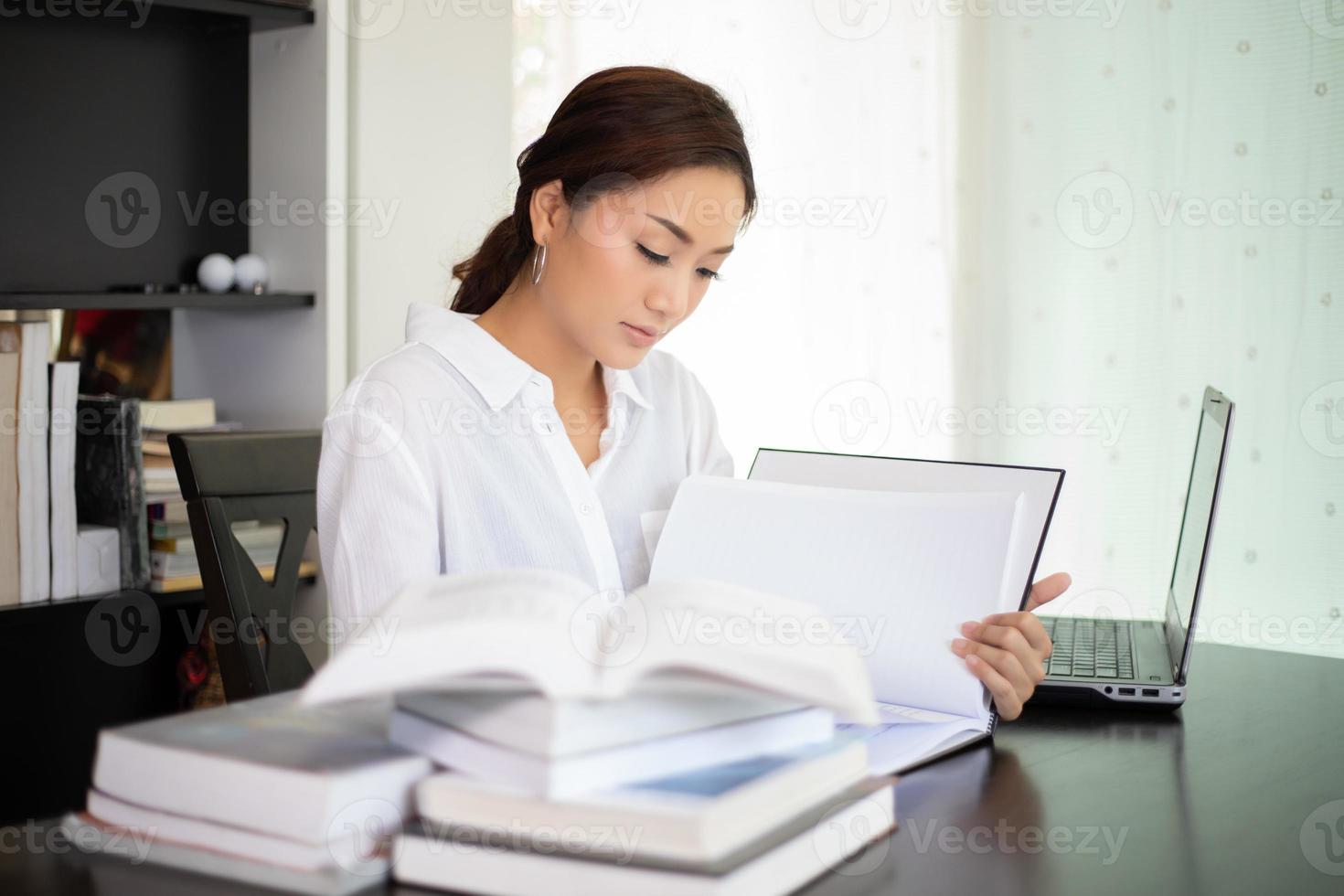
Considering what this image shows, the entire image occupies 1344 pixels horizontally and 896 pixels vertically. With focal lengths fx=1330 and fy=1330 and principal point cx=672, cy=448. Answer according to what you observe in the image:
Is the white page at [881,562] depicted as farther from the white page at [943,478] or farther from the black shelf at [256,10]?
the black shelf at [256,10]

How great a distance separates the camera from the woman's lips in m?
1.35

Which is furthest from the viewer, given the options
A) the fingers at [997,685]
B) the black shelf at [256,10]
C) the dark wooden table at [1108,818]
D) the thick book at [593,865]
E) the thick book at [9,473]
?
the black shelf at [256,10]

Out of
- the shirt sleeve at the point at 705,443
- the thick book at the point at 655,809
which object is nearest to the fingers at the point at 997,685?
the thick book at the point at 655,809

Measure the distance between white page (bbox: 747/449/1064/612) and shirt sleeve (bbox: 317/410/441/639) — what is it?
12.3 inches

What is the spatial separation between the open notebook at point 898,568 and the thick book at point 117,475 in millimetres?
1085

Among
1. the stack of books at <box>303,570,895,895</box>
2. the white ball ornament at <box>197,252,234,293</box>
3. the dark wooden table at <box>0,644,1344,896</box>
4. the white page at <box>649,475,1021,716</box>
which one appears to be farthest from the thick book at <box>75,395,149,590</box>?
the stack of books at <box>303,570,895,895</box>

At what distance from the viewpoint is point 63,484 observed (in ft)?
6.14

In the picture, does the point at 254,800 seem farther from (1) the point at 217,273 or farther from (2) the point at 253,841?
(1) the point at 217,273

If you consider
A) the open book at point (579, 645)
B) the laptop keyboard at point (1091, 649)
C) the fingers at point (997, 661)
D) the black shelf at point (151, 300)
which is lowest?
the laptop keyboard at point (1091, 649)

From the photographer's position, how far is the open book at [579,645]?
0.64 metres

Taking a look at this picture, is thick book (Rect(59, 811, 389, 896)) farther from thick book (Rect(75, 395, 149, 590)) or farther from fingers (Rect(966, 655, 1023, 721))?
thick book (Rect(75, 395, 149, 590))

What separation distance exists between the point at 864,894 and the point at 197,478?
3.03ft

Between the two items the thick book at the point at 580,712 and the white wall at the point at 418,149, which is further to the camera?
the white wall at the point at 418,149

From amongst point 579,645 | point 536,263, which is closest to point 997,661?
point 579,645
